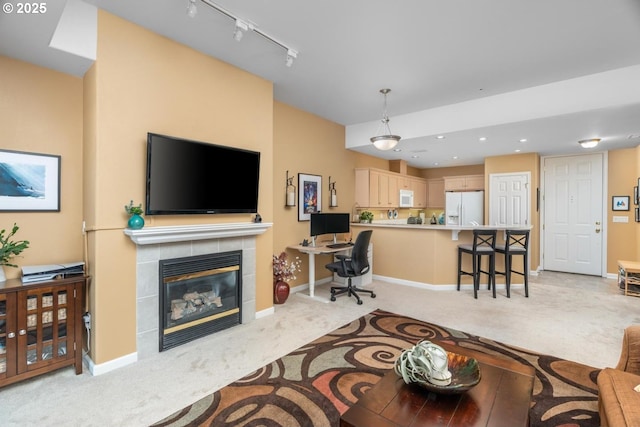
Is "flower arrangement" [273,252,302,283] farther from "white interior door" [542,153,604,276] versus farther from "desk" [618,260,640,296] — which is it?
"white interior door" [542,153,604,276]

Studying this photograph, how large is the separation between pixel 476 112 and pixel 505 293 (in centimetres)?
281

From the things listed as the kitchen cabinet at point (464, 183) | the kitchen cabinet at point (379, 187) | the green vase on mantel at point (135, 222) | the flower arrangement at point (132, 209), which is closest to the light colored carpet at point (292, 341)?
the green vase on mantel at point (135, 222)

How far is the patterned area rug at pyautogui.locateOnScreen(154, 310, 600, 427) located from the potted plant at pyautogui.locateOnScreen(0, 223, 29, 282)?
1.75 m

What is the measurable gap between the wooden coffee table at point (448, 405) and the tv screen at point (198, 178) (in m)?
2.32

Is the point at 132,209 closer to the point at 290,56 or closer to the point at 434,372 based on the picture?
the point at 290,56

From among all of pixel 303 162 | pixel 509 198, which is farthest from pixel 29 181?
pixel 509 198

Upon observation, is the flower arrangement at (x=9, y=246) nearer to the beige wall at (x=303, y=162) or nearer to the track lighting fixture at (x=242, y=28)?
the track lighting fixture at (x=242, y=28)

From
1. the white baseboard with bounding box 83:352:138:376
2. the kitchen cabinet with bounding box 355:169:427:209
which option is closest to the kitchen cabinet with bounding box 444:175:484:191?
the kitchen cabinet with bounding box 355:169:427:209

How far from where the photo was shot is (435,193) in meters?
8.65

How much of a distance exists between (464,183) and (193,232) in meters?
7.10

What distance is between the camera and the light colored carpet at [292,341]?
6.78 feet

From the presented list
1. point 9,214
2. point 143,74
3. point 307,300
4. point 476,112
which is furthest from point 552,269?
point 9,214

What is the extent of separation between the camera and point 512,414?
4.62 ft

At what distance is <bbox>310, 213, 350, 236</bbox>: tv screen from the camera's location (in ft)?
15.6
